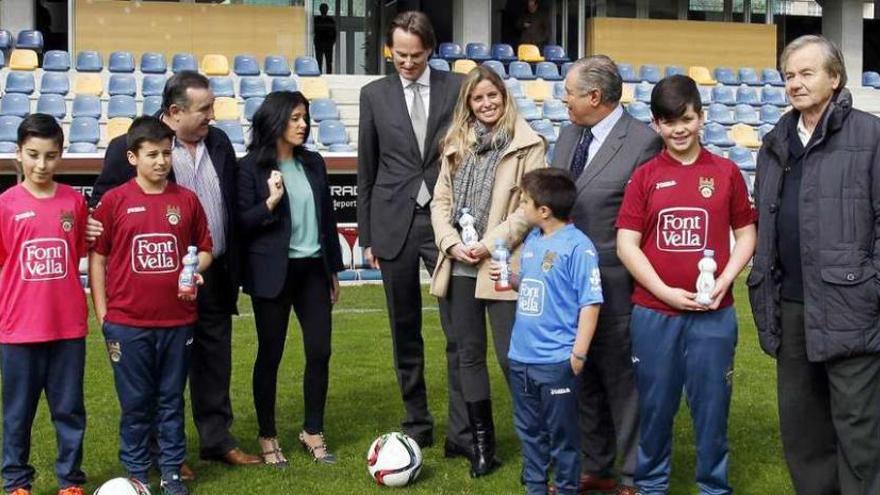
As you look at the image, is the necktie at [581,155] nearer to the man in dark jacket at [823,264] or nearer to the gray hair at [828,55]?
the man in dark jacket at [823,264]

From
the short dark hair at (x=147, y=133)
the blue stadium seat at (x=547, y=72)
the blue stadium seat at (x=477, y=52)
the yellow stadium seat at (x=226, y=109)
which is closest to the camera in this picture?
the short dark hair at (x=147, y=133)

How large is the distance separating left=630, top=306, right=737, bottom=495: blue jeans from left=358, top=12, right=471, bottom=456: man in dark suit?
4.48 ft

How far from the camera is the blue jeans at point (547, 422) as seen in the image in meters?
5.05

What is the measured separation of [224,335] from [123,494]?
4.02 ft

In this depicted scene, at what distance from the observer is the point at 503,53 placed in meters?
24.3

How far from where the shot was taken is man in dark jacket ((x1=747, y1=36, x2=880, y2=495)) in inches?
175

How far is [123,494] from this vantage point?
16.7ft

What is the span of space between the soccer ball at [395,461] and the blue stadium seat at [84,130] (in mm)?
12086

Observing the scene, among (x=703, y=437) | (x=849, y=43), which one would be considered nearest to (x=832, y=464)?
(x=703, y=437)

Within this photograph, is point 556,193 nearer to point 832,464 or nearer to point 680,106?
point 680,106

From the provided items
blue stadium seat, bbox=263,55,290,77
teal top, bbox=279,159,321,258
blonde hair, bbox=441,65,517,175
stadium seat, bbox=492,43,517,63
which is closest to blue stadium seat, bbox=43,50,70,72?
blue stadium seat, bbox=263,55,290,77

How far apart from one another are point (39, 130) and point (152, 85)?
14560mm

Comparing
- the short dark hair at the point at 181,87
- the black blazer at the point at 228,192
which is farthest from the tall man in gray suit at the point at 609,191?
the short dark hair at the point at 181,87

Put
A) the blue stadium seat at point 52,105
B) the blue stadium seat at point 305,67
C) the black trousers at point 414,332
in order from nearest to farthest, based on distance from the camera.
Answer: the black trousers at point 414,332, the blue stadium seat at point 52,105, the blue stadium seat at point 305,67
